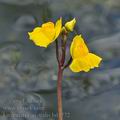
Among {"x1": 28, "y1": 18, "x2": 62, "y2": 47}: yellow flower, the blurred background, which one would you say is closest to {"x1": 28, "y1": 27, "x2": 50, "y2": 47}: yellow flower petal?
{"x1": 28, "y1": 18, "x2": 62, "y2": 47}: yellow flower

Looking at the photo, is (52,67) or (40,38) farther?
(52,67)

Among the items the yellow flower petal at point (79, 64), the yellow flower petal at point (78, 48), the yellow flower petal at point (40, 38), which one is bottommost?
the yellow flower petal at point (79, 64)

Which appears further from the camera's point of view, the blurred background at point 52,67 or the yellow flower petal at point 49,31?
the blurred background at point 52,67

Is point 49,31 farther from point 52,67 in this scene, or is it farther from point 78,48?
point 52,67

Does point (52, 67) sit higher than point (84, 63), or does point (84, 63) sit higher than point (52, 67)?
point (52, 67)

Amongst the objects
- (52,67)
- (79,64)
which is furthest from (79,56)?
(52,67)

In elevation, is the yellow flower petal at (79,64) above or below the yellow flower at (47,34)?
below

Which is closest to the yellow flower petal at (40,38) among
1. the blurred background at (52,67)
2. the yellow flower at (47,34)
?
the yellow flower at (47,34)

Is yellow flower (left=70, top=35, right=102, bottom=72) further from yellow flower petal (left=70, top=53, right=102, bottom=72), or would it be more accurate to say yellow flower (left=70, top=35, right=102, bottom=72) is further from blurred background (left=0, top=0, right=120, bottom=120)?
blurred background (left=0, top=0, right=120, bottom=120)

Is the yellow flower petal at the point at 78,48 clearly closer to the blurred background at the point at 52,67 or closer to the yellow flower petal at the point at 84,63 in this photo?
the yellow flower petal at the point at 84,63
